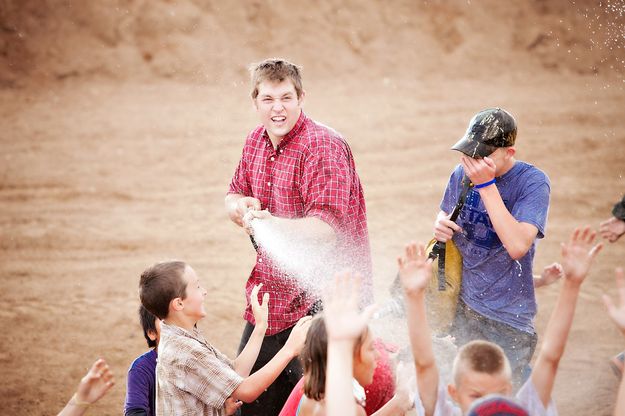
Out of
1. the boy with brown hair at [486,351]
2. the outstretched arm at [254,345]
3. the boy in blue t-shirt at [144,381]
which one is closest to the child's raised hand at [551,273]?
the boy with brown hair at [486,351]

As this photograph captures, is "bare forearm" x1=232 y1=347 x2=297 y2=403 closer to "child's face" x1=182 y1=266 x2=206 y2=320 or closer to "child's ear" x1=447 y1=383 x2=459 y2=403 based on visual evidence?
"child's face" x1=182 y1=266 x2=206 y2=320

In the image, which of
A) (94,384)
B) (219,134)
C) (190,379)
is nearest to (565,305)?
(190,379)

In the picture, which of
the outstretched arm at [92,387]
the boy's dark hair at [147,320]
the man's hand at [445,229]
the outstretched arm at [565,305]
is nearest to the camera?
the outstretched arm at [565,305]

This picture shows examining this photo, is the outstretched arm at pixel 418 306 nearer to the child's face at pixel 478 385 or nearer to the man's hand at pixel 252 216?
the child's face at pixel 478 385

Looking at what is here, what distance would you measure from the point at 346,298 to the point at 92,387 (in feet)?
3.67

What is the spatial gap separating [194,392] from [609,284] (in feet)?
15.3

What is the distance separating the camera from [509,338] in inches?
140

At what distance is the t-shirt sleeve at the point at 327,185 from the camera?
12.0 ft

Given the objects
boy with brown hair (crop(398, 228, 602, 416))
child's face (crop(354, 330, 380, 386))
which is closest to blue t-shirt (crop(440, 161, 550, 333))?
boy with brown hair (crop(398, 228, 602, 416))

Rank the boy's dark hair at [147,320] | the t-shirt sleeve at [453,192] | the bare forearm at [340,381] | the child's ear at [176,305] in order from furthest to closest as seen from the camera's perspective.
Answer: the boy's dark hair at [147,320]
the t-shirt sleeve at [453,192]
the child's ear at [176,305]
the bare forearm at [340,381]

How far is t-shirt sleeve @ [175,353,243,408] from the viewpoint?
3.38m

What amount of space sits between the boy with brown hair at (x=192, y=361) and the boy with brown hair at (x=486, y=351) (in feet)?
2.01

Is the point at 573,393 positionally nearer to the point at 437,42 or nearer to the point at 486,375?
the point at 486,375

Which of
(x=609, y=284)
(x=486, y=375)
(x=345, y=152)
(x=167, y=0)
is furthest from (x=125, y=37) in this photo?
(x=486, y=375)
